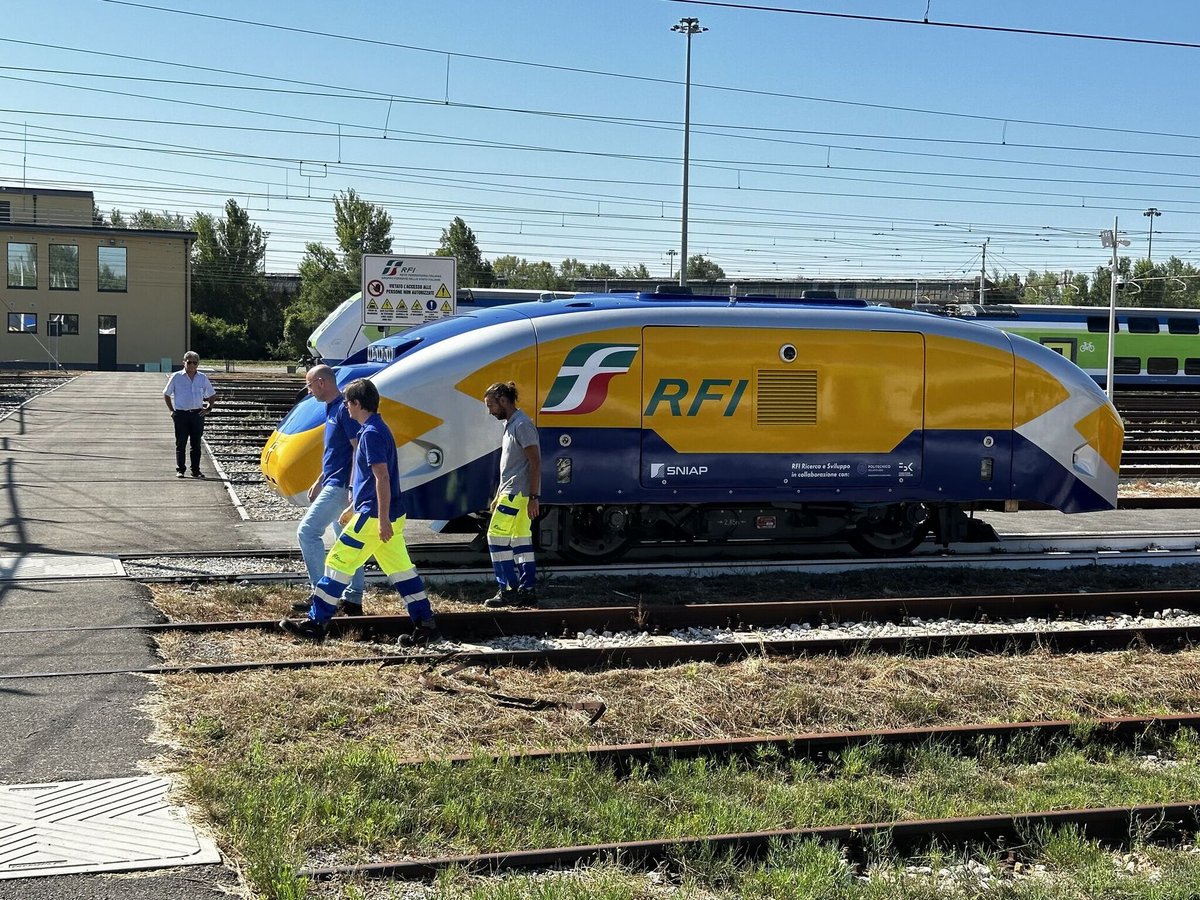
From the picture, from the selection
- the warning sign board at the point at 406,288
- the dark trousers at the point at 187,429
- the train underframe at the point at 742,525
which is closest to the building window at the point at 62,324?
the warning sign board at the point at 406,288

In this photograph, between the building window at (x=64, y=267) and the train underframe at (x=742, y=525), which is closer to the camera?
the train underframe at (x=742, y=525)

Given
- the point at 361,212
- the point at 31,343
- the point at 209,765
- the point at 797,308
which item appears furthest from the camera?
the point at 361,212

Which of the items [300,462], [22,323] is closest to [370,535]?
[300,462]

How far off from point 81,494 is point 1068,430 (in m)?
11.9

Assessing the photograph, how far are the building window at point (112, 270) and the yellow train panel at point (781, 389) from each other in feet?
187

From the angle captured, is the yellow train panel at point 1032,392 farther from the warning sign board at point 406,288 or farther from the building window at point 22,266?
the building window at point 22,266

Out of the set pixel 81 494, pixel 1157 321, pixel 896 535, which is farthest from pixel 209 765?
pixel 1157 321

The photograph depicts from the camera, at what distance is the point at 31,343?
2397 inches

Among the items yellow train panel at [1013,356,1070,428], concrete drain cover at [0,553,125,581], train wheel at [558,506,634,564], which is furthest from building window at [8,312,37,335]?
yellow train panel at [1013,356,1070,428]

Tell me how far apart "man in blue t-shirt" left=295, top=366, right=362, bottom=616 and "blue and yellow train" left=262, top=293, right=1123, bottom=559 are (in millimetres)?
1531

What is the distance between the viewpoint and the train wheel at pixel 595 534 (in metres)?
11.7

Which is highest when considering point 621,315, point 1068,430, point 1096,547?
point 621,315

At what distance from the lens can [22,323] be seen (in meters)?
60.8

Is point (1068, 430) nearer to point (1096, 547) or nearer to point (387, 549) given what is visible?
point (1096, 547)
